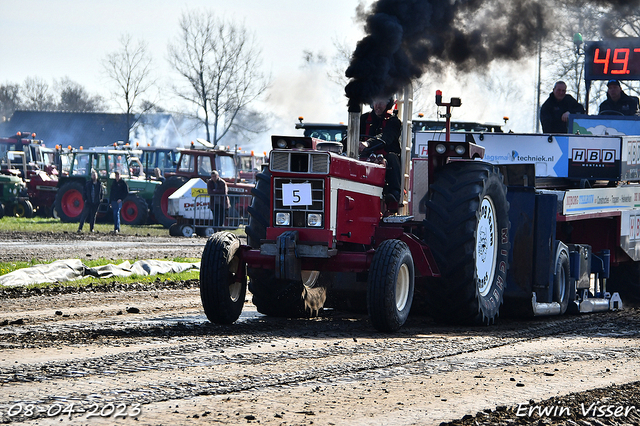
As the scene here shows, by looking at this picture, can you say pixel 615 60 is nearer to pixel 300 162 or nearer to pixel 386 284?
pixel 300 162

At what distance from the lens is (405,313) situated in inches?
312

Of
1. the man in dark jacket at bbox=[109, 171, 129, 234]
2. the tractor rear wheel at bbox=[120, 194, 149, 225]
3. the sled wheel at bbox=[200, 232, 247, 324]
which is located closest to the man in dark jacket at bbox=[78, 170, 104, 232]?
the man in dark jacket at bbox=[109, 171, 129, 234]

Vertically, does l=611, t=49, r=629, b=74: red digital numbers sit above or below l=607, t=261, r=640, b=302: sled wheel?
above

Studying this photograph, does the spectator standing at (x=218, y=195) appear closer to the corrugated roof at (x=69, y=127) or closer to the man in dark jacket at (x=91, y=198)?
the man in dark jacket at (x=91, y=198)

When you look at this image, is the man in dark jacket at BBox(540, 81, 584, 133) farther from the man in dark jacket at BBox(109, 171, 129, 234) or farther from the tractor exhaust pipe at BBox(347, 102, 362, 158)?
the man in dark jacket at BBox(109, 171, 129, 234)

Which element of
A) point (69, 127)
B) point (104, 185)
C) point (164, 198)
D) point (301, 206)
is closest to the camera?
point (301, 206)

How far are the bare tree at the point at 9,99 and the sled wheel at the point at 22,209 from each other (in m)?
75.7

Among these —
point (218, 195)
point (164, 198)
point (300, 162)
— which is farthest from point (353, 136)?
point (164, 198)

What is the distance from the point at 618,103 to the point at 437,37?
458 centimetres

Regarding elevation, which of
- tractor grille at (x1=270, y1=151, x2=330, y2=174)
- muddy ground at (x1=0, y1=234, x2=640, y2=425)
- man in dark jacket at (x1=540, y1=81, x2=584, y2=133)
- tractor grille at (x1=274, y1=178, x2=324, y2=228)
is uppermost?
man in dark jacket at (x1=540, y1=81, x2=584, y2=133)

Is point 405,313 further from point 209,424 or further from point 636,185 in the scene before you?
point 636,185

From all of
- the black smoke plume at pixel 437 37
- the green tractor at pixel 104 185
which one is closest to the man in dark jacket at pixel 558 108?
the black smoke plume at pixel 437 37

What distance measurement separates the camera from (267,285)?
8.59 meters

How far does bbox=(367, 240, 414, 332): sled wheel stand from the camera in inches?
294
